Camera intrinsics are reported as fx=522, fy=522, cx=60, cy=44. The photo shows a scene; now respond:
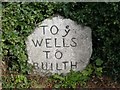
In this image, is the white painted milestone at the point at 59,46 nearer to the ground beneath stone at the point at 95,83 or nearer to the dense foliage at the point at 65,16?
the dense foliage at the point at 65,16

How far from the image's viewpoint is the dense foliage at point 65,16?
296 inches

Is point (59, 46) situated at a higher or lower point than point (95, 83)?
higher

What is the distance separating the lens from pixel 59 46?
7824 millimetres

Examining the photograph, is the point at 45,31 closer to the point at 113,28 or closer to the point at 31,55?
the point at 31,55

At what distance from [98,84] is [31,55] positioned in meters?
1.09

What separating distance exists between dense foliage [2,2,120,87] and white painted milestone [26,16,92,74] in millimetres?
108

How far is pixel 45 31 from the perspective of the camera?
7809 mm

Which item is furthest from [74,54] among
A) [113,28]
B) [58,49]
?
[113,28]

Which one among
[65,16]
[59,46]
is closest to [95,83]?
[59,46]

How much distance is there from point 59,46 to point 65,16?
0.46 meters

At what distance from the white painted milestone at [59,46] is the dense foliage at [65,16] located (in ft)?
0.35

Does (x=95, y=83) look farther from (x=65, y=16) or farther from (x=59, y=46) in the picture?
(x=65, y=16)

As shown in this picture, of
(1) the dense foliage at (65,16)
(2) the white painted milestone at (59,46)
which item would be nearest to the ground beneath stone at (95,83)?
(1) the dense foliage at (65,16)

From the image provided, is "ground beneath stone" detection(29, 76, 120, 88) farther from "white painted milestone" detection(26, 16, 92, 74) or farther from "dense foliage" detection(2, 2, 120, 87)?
"white painted milestone" detection(26, 16, 92, 74)
